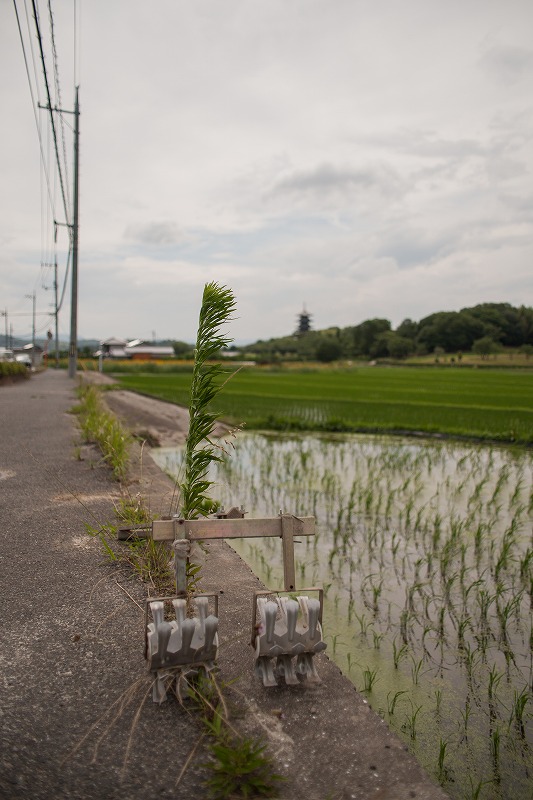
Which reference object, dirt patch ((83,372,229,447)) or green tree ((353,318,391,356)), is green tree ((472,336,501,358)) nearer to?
green tree ((353,318,391,356))

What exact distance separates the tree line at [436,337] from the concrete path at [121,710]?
47.7 m

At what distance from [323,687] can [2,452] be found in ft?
20.9

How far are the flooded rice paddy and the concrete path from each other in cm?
61

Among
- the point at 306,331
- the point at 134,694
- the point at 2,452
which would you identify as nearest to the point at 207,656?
the point at 134,694

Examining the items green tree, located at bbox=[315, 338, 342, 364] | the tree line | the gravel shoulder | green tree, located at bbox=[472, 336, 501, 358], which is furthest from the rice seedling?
green tree, located at bbox=[315, 338, 342, 364]

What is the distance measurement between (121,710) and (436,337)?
2828 inches

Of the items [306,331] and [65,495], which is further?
[306,331]

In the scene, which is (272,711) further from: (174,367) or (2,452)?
(174,367)

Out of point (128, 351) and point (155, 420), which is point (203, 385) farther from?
point (128, 351)

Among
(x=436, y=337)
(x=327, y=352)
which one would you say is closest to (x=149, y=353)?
(x=327, y=352)

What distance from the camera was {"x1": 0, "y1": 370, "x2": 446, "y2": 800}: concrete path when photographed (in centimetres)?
212

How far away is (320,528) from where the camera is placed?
6535 millimetres

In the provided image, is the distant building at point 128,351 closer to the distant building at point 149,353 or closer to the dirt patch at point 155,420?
the distant building at point 149,353

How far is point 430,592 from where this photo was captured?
15.8ft
